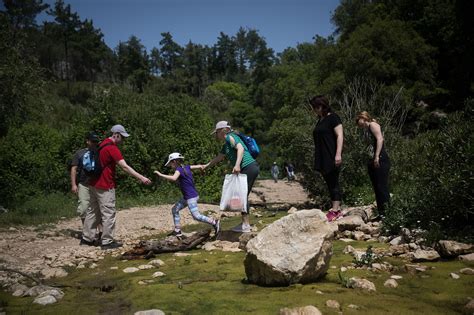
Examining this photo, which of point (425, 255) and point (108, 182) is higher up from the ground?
point (108, 182)

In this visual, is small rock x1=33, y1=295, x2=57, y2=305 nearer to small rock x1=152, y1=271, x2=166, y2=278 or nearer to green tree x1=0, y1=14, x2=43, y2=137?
small rock x1=152, y1=271, x2=166, y2=278

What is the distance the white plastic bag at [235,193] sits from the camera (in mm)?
6938

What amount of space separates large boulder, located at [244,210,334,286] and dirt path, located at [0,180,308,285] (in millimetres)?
2919

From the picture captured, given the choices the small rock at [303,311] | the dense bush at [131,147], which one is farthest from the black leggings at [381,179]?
the dense bush at [131,147]

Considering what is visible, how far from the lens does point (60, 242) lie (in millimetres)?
8344

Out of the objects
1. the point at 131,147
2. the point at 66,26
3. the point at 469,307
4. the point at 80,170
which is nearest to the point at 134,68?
the point at 66,26

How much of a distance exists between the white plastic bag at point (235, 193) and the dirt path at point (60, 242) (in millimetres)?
2016

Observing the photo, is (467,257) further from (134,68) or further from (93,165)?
(134,68)

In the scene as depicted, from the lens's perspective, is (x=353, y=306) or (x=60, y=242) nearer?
(x=353, y=306)

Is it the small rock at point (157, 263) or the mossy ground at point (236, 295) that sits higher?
the mossy ground at point (236, 295)

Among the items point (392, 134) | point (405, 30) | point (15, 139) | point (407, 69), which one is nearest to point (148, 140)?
point (15, 139)

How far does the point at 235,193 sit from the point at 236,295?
10.3 feet

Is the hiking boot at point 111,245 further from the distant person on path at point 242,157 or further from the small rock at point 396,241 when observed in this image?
the small rock at point 396,241

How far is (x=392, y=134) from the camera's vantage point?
1165cm
